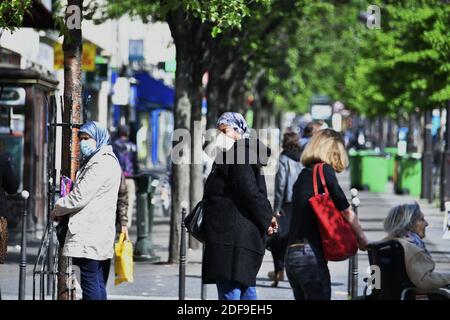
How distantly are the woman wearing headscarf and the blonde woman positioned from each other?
166 centimetres

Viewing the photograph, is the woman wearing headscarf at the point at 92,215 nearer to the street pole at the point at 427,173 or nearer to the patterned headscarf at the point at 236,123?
the patterned headscarf at the point at 236,123

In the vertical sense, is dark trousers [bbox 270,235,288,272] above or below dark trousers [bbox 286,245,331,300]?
below

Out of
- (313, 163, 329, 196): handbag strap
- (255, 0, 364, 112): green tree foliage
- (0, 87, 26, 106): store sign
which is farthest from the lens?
(255, 0, 364, 112): green tree foliage

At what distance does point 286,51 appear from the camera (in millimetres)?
45281

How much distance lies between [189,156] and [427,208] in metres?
10.7

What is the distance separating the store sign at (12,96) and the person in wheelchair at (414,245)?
13.9m

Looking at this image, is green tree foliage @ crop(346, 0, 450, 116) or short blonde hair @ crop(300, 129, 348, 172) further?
green tree foliage @ crop(346, 0, 450, 116)

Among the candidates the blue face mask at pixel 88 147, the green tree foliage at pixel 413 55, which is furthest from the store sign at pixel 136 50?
the blue face mask at pixel 88 147

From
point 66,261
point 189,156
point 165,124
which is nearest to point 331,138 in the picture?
point 66,261

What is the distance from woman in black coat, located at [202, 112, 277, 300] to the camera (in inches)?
384

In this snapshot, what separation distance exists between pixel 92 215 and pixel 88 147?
1.88 feet

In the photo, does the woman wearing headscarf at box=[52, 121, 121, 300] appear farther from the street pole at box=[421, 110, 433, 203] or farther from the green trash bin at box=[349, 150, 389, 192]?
the green trash bin at box=[349, 150, 389, 192]

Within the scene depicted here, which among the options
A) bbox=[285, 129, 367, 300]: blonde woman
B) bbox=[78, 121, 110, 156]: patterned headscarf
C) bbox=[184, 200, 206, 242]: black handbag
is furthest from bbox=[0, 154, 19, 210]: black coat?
bbox=[285, 129, 367, 300]: blonde woman
